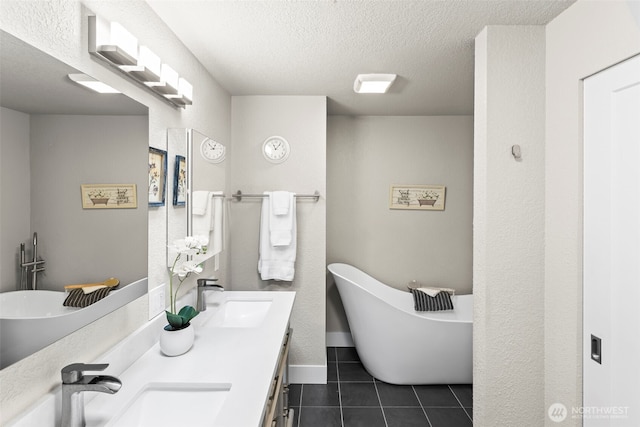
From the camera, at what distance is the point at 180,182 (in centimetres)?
182

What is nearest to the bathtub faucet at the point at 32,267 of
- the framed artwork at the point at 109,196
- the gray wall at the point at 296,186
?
the framed artwork at the point at 109,196

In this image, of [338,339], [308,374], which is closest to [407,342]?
[308,374]

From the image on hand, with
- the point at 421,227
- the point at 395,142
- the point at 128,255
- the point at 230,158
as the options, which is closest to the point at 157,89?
the point at 128,255

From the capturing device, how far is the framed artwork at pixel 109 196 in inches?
42.1

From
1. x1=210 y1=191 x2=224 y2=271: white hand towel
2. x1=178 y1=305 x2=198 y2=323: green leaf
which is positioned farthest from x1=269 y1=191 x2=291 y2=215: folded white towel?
x1=178 y1=305 x2=198 y2=323: green leaf

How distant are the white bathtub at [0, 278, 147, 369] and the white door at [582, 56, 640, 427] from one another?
1.99 m

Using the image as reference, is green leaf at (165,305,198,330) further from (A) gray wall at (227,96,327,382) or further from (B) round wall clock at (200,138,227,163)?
(A) gray wall at (227,96,327,382)

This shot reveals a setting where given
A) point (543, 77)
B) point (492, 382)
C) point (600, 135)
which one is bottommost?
point (492, 382)

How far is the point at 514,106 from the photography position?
1.77 m

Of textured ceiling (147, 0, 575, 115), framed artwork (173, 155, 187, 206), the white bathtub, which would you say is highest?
textured ceiling (147, 0, 575, 115)

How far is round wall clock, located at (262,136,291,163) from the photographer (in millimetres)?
2875

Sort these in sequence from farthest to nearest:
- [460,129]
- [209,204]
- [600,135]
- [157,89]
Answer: [460,129] < [209,204] < [157,89] < [600,135]

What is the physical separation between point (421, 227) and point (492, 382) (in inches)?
79.9

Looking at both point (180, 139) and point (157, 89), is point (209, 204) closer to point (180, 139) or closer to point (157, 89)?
point (180, 139)
